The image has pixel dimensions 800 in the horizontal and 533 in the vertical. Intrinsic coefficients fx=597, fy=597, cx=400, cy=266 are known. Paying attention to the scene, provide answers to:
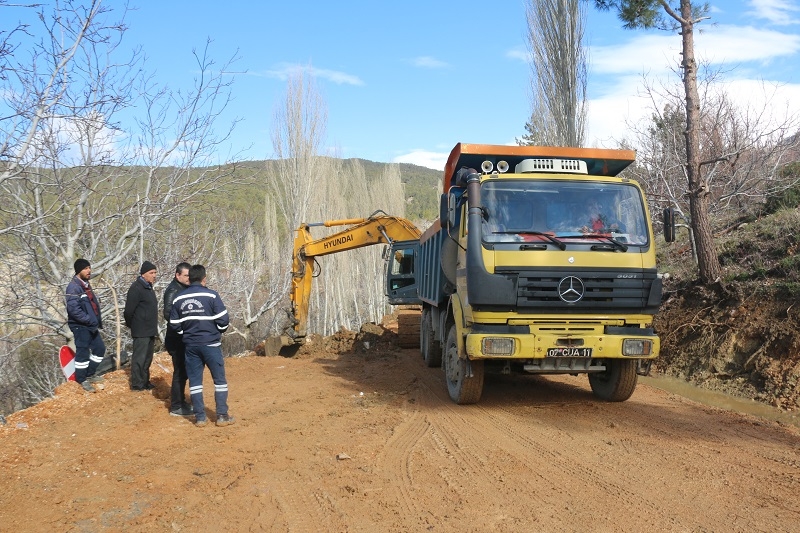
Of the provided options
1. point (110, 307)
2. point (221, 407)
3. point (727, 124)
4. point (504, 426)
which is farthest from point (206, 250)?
point (727, 124)

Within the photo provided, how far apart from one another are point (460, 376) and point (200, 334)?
10.3 feet

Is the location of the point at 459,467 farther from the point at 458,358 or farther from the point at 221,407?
the point at 221,407

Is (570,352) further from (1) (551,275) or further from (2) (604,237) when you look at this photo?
(2) (604,237)

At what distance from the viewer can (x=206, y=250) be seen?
50.4ft

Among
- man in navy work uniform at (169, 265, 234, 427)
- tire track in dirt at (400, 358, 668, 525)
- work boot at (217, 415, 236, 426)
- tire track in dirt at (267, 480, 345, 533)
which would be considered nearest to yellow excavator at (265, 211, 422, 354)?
tire track in dirt at (400, 358, 668, 525)

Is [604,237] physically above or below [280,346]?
above

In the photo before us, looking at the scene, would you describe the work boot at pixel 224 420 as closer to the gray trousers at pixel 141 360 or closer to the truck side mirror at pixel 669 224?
the gray trousers at pixel 141 360

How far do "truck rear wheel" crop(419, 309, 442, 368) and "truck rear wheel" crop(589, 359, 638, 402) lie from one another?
11.0 feet

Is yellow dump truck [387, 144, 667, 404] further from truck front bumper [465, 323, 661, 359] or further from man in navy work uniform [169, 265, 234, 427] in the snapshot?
man in navy work uniform [169, 265, 234, 427]

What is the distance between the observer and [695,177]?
10.3 m

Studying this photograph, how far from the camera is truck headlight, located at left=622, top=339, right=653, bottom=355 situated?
6547mm

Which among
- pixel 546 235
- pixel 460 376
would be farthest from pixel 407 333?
pixel 546 235

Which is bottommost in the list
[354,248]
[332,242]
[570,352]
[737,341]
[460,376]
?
[460,376]

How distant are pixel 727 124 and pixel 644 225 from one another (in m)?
9.40
